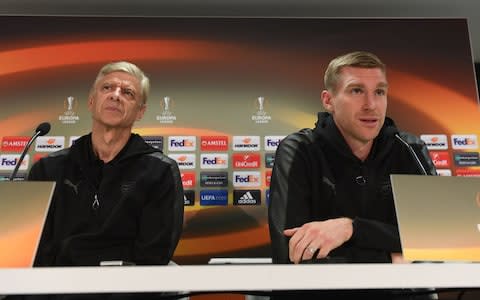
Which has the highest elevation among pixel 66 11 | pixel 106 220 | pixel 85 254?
pixel 66 11

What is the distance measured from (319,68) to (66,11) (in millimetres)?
1582

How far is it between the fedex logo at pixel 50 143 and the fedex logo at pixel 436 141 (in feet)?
6.75

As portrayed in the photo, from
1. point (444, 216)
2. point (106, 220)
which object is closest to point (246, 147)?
point (106, 220)

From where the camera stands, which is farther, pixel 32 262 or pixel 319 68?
pixel 319 68

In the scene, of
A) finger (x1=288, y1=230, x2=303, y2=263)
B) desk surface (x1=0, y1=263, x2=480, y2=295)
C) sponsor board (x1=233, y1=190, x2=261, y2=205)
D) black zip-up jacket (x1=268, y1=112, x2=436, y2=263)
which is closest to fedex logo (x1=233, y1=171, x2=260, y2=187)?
sponsor board (x1=233, y1=190, x2=261, y2=205)

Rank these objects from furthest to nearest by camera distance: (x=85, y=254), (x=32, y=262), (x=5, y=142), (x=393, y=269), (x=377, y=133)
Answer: (x=5, y=142)
(x=377, y=133)
(x=85, y=254)
(x=32, y=262)
(x=393, y=269)

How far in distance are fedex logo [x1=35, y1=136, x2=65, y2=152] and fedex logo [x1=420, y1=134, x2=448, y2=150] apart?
2057mm

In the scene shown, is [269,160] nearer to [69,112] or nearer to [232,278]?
[69,112]

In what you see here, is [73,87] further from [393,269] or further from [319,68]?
[393,269]

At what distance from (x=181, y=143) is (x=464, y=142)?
64.1 inches

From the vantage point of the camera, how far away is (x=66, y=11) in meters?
2.83

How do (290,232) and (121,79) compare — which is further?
(121,79)

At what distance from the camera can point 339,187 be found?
1624mm

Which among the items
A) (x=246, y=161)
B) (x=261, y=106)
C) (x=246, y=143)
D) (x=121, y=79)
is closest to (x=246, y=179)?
(x=246, y=161)
